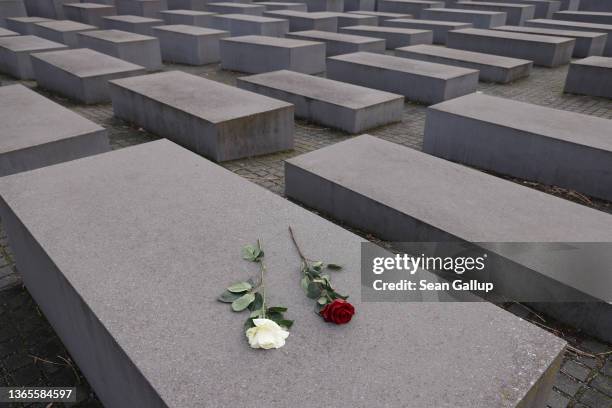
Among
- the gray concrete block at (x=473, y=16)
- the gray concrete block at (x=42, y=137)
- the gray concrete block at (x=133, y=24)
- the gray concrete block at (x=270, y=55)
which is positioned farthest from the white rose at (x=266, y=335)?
the gray concrete block at (x=473, y=16)

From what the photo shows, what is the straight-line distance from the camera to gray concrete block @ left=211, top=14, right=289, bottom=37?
56.0 ft

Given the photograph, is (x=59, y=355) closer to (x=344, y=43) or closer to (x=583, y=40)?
(x=344, y=43)

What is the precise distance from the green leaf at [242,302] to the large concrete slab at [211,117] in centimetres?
495

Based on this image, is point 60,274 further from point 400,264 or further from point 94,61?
point 94,61

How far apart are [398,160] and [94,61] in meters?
8.92

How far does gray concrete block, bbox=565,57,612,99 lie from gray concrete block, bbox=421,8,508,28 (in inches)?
321

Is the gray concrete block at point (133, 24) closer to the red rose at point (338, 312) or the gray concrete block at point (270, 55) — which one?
the gray concrete block at point (270, 55)

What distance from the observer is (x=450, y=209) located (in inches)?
201

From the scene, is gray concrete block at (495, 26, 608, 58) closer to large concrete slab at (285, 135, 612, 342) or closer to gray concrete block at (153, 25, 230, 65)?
gray concrete block at (153, 25, 230, 65)

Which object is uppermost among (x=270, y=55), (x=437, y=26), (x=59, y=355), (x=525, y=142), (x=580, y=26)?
(x=580, y=26)

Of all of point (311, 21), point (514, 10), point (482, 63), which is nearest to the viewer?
point (482, 63)

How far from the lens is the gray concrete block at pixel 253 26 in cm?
1706

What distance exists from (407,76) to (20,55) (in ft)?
33.6

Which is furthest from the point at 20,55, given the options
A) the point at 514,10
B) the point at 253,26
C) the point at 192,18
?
the point at 514,10
